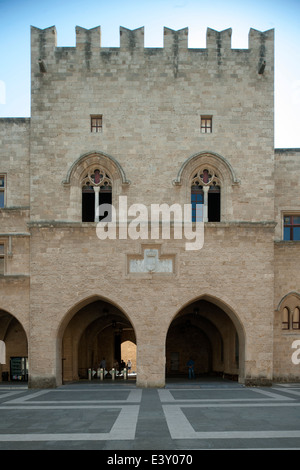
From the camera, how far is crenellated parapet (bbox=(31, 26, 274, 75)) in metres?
20.1

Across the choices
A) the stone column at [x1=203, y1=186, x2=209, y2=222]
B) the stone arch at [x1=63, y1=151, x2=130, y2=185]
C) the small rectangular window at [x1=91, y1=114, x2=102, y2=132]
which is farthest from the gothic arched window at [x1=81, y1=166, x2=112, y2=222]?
the stone column at [x1=203, y1=186, x2=209, y2=222]

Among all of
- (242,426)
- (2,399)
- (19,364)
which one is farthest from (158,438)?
(19,364)

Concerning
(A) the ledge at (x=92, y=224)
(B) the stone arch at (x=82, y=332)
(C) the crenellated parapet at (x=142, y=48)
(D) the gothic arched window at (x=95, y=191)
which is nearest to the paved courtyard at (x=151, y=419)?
(B) the stone arch at (x=82, y=332)

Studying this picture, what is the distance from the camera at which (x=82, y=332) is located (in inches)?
909

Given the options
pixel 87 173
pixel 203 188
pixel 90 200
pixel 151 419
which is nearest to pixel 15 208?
pixel 90 200

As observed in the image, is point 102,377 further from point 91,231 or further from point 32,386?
point 91,231

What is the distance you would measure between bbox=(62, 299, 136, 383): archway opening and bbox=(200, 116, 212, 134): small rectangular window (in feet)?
30.3

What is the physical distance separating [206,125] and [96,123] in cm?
455

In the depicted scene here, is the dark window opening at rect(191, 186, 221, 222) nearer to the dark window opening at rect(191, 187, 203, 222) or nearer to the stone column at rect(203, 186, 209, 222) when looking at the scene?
the dark window opening at rect(191, 187, 203, 222)

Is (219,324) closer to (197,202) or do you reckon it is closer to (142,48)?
(197,202)

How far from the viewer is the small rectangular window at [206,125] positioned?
20.0 meters

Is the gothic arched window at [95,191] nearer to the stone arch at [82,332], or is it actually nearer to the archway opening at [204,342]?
the stone arch at [82,332]

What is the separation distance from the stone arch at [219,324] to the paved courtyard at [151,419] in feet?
7.83
